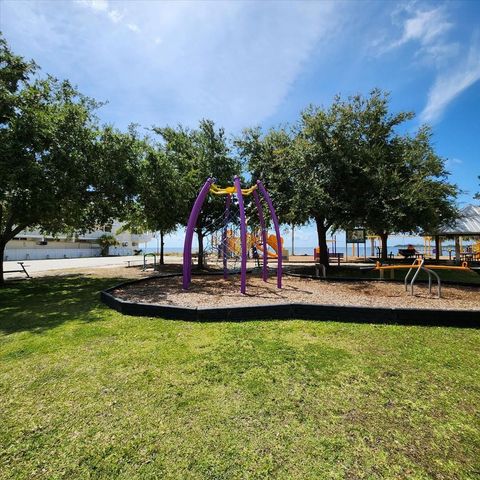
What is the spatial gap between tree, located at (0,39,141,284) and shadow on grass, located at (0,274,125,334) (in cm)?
302

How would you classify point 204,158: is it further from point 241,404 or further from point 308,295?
point 241,404

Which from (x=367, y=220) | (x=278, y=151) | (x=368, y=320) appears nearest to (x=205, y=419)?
(x=368, y=320)

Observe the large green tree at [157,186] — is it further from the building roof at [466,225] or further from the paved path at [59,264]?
the building roof at [466,225]

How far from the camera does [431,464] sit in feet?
8.34

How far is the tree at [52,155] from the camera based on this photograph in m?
10.4

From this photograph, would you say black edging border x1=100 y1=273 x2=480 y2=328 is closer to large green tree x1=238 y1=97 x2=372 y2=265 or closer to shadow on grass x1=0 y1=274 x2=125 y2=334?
shadow on grass x1=0 y1=274 x2=125 y2=334

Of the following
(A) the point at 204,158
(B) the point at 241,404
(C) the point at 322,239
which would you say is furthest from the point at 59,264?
(B) the point at 241,404

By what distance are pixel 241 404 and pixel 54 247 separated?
5580 cm

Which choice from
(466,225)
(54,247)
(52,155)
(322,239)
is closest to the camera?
(52,155)

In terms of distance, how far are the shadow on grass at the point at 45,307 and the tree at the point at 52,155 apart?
3022mm

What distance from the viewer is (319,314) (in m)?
6.77

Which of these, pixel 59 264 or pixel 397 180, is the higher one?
pixel 397 180

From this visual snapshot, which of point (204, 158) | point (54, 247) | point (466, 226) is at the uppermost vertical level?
point (204, 158)

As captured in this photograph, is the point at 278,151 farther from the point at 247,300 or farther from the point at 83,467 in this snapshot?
the point at 83,467
